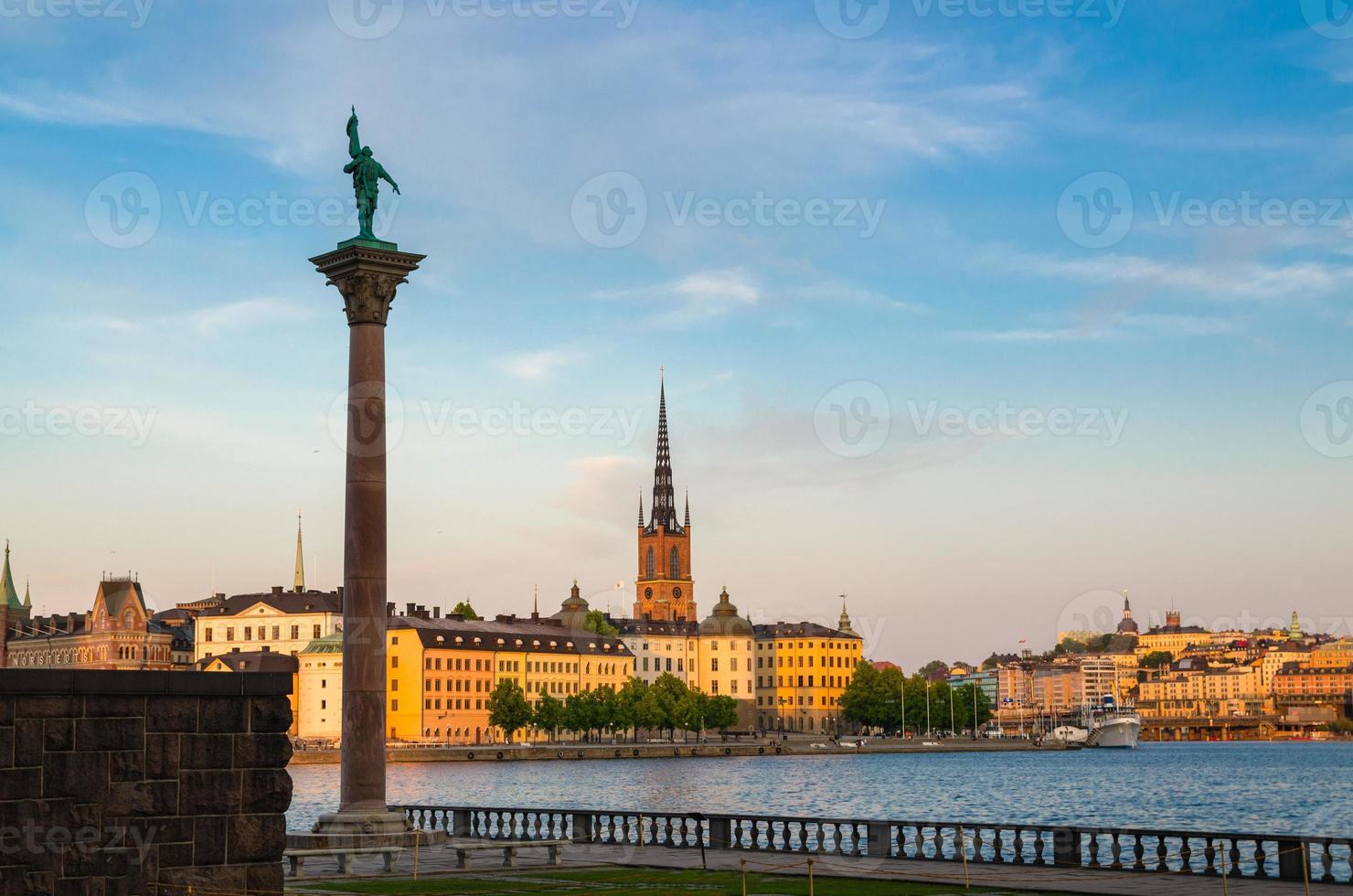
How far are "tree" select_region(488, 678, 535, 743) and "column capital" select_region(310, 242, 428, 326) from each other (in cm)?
15160

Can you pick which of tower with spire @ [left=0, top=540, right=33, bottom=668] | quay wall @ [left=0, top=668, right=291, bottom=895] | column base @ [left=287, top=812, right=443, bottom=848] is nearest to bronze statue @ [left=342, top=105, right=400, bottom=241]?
column base @ [left=287, top=812, right=443, bottom=848]

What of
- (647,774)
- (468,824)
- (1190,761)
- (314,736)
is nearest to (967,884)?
(468,824)

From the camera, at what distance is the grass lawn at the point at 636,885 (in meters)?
28.7

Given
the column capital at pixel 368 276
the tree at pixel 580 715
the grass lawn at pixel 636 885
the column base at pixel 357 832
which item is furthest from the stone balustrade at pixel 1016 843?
the tree at pixel 580 715

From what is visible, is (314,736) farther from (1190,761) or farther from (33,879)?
(33,879)

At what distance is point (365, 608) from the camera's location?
3909cm

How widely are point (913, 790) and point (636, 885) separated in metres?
91.7

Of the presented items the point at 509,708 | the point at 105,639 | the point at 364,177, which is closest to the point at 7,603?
the point at 105,639

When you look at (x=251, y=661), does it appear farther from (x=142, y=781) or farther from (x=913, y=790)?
(x=142, y=781)

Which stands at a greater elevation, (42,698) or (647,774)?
(42,698)

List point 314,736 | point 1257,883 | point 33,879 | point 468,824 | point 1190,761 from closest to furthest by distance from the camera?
point 33,879 < point 1257,883 < point 468,824 < point 314,736 < point 1190,761

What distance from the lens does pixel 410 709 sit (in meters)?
194

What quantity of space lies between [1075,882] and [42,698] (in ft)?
58.4

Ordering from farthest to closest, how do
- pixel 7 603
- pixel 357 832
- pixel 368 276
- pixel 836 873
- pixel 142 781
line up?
pixel 7 603
pixel 368 276
pixel 357 832
pixel 836 873
pixel 142 781
